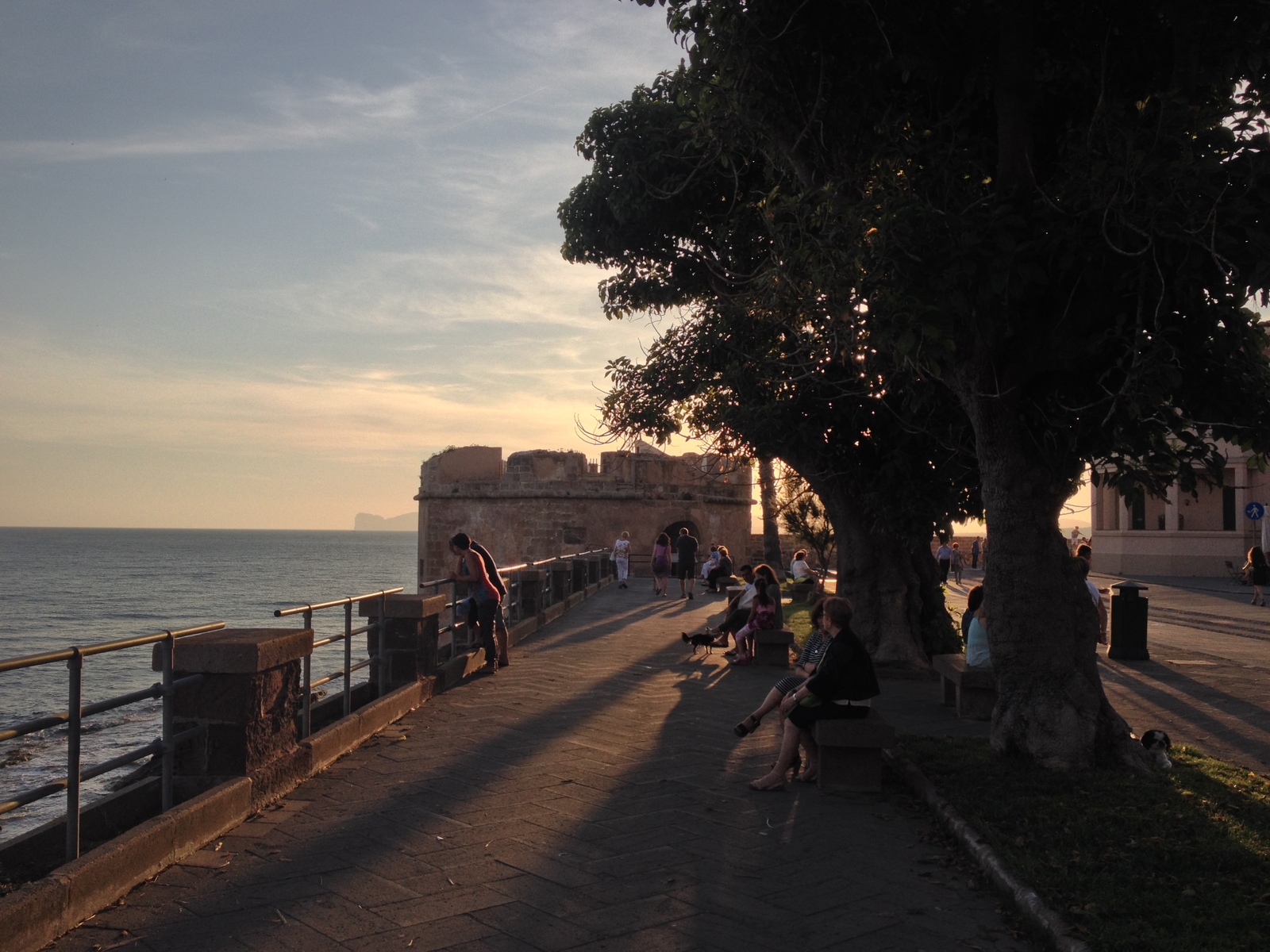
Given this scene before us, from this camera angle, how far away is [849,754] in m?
6.86

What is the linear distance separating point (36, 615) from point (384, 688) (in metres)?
47.5

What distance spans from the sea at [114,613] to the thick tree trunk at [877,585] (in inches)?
258

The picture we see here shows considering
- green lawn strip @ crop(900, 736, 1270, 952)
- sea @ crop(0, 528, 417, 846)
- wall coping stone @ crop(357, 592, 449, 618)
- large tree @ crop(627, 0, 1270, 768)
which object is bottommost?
sea @ crop(0, 528, 417, 846)

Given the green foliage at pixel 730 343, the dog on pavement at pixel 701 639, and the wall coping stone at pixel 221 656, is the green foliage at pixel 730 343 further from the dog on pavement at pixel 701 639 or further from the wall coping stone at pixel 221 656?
the wall coping stone at pixel 221 656

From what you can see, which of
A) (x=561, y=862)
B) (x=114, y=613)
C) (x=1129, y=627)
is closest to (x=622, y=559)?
(x=1129, y=627)

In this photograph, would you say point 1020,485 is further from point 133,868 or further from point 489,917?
point 133,868

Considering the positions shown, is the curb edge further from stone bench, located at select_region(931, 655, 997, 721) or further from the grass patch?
the grass patch

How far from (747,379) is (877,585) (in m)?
2.92

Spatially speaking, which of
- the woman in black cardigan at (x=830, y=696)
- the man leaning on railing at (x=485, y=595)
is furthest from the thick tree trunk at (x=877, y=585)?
the woman in black cardigan at (x=830, y=696)

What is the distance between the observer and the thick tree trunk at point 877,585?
13.1 m

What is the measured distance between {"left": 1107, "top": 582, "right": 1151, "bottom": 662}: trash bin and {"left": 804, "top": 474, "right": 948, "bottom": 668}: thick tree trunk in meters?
2.39

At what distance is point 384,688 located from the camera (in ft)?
29.9

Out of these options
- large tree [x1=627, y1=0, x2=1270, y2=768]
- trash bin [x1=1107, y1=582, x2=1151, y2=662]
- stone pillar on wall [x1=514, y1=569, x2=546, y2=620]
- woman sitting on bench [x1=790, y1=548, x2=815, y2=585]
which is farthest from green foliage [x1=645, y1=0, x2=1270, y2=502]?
woman sitting on bench [x1=790, y1=548, x2=815, y2=585]

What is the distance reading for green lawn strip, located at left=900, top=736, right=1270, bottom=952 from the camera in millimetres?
4363
